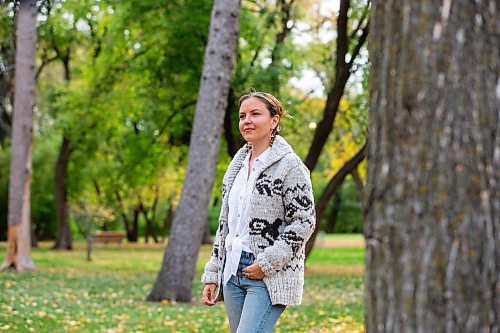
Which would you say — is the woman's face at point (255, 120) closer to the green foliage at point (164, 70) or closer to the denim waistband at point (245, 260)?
the denim waistband at point (245, 260)

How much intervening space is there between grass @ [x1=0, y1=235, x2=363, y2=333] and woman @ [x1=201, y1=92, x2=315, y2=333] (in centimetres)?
528

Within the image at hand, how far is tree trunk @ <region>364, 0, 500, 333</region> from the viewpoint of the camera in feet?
8.96

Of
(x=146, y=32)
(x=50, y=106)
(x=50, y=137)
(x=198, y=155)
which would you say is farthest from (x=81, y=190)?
(x=198, y=155)

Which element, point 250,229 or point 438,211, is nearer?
point 438,211

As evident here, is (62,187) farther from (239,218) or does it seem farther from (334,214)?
(334,214)

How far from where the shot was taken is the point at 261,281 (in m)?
4.32

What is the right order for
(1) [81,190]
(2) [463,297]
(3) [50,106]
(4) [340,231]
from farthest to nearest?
(4) [340,231], (1) [81,190], (3) [50,106], (2) [463,297]

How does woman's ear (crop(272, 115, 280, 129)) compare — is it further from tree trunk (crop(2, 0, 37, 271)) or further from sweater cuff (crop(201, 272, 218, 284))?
tree trunk (crop(2, 0, 37, 271))

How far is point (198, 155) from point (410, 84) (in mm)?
10246

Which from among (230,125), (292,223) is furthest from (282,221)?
(230,125)

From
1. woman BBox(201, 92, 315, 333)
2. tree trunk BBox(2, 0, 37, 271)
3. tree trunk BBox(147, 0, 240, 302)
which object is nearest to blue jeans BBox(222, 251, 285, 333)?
woman BBox(201, 92, 315, 333)

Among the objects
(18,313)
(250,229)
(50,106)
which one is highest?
(50,106)

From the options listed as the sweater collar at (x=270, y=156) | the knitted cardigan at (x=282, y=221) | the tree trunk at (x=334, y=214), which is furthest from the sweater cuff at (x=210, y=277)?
the tree trunk at (x=334, y=214)

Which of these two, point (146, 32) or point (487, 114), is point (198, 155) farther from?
point (487, 114)
